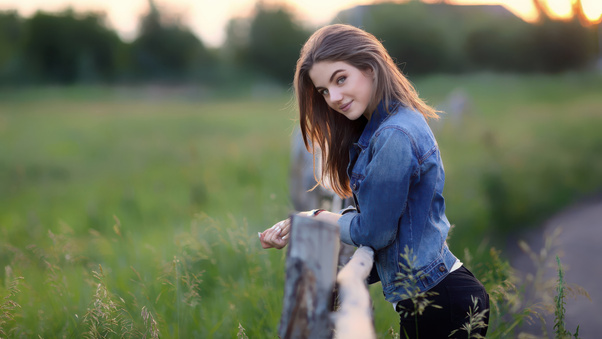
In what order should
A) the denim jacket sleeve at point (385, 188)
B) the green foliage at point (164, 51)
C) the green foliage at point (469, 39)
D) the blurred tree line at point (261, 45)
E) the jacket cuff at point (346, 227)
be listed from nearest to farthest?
the denim jacket sleeve at point (385, 188)
the jacket cuff at point (346, 227)
the green foliage at point (469, 39)
the blurred tree line at point (261, 45)
the green foliage at point (164, 51)

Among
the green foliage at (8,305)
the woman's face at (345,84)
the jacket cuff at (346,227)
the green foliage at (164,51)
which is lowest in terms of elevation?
the green foliage at (164,51)

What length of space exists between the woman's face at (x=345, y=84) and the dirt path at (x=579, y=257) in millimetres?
1920

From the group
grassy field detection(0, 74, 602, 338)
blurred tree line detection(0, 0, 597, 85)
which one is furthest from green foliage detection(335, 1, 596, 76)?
grassy field detection(0, 74, 602, 338)

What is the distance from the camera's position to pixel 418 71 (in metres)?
19.4

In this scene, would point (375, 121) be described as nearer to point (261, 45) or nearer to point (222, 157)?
point (222, 157)

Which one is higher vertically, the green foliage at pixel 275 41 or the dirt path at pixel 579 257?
the dirt path at pixel 579 257

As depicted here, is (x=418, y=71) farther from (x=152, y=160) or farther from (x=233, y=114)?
(x=152, y=160)

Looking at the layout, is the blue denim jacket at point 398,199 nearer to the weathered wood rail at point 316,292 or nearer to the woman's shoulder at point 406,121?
the woman's shoulder at point 406,121

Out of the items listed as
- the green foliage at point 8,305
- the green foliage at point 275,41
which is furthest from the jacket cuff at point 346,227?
the green foliage at point 275,41

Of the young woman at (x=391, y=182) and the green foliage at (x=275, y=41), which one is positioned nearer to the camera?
the young woman at (x=391, y=182)

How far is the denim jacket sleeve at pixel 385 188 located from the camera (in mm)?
1643

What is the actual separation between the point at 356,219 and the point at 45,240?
4.37 metres

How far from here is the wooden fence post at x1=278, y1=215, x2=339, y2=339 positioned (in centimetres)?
134

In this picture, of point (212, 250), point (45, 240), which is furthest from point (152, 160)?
point (212, 250)
